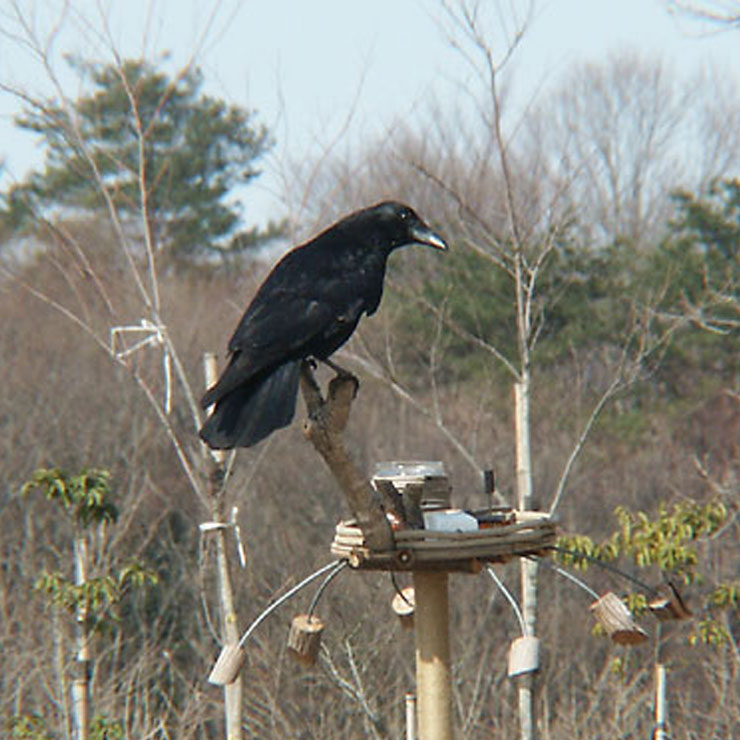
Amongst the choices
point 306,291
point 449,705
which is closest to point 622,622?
point 449,705

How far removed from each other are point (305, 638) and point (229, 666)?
0.70 ft

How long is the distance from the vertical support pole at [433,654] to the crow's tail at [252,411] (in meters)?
0.57

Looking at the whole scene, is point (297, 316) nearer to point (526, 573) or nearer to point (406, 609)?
point (406, 609)

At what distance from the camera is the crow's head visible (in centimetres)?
397

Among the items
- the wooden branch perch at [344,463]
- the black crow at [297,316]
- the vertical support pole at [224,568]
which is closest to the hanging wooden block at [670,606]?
the wooden branch perch at [344,463]

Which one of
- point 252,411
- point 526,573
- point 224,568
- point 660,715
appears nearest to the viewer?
point 252,411

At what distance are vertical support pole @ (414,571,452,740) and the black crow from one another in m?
0.60

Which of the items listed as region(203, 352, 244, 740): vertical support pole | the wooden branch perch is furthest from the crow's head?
region(203, 352, 244, 740): vertical support pole

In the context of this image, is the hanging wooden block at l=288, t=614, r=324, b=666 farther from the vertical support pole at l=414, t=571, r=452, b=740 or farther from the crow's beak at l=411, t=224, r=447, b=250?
the crow's beak at l=411, t=224, r=447, b=250

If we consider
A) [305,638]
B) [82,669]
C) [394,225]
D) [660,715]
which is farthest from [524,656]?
[82,669]

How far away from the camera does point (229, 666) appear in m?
3.73

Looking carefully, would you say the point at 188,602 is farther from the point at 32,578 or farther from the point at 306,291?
the point at 306,291

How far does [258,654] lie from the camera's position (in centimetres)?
1020

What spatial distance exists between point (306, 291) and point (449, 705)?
1.13 meters
